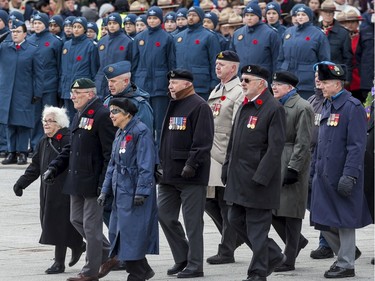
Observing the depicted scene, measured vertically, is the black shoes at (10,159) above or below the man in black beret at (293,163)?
below

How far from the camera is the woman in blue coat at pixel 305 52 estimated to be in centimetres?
2044

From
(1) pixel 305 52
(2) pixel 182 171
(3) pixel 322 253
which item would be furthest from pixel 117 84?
(1) pixel 305 52

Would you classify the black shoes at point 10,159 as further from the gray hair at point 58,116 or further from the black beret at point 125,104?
the black beret at point 125,104

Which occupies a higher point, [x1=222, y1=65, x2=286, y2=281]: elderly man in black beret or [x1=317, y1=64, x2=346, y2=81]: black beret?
[x1=317, y1=64, x2=346, y2=81]: black beret

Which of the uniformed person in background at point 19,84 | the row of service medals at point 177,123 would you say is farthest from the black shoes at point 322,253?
the uniformed person in background at point 19,84

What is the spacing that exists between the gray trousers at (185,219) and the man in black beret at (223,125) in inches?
28.5

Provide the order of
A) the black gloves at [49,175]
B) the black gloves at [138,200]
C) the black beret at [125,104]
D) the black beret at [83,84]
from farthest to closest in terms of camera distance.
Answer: the black beret at [83,84]
the black gloves at [49,175]
the black beret at [125,104]
the black gloves at [138,200]

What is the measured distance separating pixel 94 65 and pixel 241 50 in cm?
270

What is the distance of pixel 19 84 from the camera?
21375 mm

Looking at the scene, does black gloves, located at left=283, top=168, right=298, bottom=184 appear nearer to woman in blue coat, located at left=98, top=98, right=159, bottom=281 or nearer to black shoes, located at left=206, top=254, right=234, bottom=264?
black shoes, located at left=206, top=254, right=234, bottom=264

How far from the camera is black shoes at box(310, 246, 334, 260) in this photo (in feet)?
45.4

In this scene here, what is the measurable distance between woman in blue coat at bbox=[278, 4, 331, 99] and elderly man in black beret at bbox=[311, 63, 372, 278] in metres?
7.75

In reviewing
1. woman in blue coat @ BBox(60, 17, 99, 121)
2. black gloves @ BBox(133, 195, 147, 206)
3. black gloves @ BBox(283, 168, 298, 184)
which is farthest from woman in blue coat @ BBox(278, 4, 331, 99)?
black gloves @ BBox(133, 195, 147, 206)

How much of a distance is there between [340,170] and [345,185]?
0.81ft
